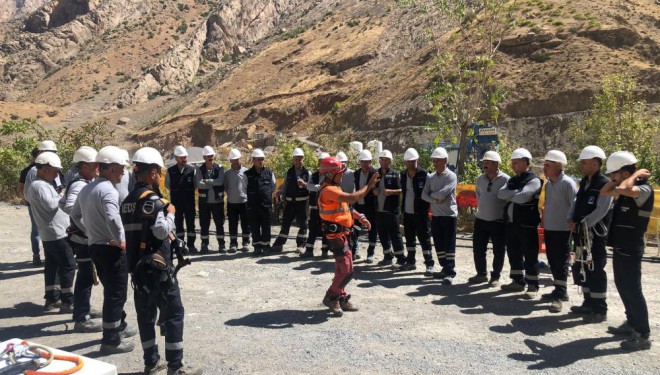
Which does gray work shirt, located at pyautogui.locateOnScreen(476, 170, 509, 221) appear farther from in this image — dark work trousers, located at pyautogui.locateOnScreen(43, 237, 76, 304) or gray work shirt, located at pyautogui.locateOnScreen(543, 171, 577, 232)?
dark work trousers, located at pyautogui.locateOnScreen(43, 237, 76, 304)

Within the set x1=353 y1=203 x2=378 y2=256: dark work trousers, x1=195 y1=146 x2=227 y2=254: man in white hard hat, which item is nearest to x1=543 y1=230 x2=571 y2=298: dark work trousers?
x1=353 y1=203 x2=378 y2=256: dark work trousers

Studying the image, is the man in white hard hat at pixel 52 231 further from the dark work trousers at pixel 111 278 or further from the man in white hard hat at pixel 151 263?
the man in white hard hat at pixel 151 263

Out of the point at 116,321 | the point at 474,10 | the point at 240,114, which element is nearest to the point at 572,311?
the point at 116,321

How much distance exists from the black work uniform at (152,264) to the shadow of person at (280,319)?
1.56 metres

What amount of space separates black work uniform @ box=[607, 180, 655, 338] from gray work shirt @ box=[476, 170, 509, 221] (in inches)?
81.8

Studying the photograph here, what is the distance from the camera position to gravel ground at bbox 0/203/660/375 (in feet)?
15.8

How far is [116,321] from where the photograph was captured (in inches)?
196

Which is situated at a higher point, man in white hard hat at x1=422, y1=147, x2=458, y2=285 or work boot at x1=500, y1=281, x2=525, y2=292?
man in white hard hat at x1=422, y1=147, x2=458, y2=285

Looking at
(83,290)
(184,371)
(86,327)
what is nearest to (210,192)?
(83,290)

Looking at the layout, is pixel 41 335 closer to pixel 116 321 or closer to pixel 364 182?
pixel 116 321

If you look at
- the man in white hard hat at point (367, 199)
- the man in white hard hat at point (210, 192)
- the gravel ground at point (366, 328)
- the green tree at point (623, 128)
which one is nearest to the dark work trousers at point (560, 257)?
the gravel ground at point (366, 328)

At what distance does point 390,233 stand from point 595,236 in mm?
3482

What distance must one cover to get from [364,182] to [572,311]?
3.85 metres

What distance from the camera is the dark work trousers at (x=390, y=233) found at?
8.49m
